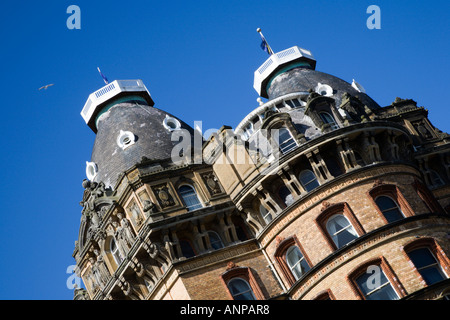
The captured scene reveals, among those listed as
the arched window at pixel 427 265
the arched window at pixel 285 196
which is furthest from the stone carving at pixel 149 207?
the arched window at pixel 427 265

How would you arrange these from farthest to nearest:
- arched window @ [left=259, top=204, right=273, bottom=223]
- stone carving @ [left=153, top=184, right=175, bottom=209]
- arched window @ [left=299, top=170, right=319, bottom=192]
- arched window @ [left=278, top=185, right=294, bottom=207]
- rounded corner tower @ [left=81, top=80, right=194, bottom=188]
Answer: rounded corner tower @ [left=81, top=80, right=194, bottom=188] → stone carving @ [left=153, top=184, right=175, bottom=209] → arched window @ [left=259, top=204, right=273, bottom=223] → arched window @ [left=278, top=185, right=294, bottom=207] → arched window @ [left=299, top=170, right=319, bottom=192]

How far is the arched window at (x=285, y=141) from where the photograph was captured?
142 feet

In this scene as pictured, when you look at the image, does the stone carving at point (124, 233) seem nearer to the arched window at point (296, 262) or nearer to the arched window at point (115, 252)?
the arched window at point (115, 252)

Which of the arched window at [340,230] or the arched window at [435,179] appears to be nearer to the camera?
the arched window at [340,230]

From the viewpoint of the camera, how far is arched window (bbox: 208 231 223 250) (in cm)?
4281

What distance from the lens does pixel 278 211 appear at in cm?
Result: 4172

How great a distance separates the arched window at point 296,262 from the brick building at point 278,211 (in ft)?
0.21

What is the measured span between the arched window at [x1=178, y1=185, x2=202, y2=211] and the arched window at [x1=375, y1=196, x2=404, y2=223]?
984cm

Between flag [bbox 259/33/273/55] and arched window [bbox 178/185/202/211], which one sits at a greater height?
flag [bbox 259/33/273/55]

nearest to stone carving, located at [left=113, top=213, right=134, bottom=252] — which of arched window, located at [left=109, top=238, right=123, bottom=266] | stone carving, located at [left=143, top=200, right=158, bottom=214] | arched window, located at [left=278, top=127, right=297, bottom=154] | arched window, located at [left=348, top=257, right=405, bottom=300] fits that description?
arched window, located at [left=109, top=238, right=123, bottom=266]

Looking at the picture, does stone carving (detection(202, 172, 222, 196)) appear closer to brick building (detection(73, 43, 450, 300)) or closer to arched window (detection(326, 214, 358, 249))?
brick building (detection(73, 43, 450, 300))

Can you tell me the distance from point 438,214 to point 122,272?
55.5ft

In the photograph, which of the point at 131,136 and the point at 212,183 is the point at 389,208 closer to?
the point at 212,183

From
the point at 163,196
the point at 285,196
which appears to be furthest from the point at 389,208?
the point at 163,196
